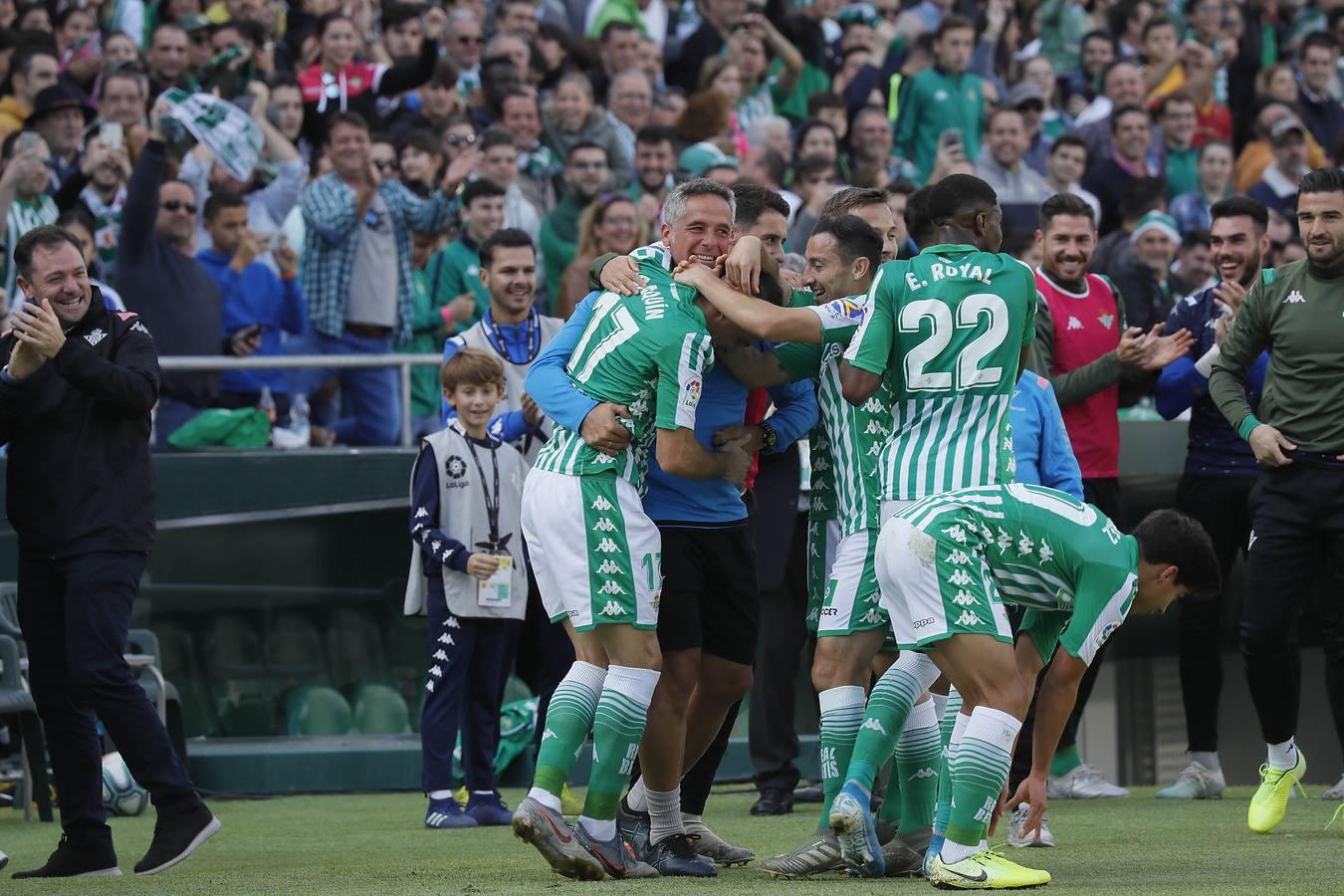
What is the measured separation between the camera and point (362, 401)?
1091 cm

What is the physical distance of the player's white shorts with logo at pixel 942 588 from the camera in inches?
213

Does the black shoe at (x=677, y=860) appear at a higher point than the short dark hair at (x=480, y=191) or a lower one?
lower

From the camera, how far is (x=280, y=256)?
11523 millimetres

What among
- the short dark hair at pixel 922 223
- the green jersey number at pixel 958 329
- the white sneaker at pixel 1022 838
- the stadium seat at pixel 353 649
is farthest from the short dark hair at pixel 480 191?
the green jersey number at pixel 958 329

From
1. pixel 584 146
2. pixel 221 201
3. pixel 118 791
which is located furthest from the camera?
pixel 584 146

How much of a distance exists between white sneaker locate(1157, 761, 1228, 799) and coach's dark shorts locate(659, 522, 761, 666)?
11.5 feet

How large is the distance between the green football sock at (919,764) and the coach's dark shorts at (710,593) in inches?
23.2

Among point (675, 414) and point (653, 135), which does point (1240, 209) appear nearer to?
point (675, 414)

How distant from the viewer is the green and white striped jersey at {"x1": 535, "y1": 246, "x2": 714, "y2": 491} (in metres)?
5.80

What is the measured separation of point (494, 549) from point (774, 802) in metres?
1.67

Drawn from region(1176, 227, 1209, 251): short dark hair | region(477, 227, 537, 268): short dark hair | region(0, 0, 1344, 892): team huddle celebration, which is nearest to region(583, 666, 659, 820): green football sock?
region(0, 0, 1344, 892): team huddle celebration

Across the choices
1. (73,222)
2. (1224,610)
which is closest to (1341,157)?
(1224,610)

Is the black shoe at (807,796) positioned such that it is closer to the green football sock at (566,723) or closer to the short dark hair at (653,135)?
the green football sock at (566,723)

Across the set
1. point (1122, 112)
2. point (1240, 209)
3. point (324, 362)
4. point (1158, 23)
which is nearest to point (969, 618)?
point (1240, 209)
